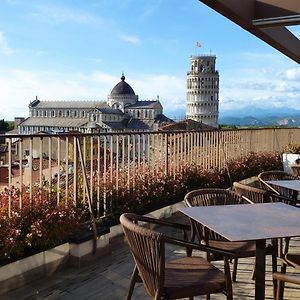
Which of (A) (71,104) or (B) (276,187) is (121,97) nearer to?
(A) (71,104)

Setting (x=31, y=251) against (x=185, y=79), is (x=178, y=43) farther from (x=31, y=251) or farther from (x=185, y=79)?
(x=185, y=79)

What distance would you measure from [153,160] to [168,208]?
657mm

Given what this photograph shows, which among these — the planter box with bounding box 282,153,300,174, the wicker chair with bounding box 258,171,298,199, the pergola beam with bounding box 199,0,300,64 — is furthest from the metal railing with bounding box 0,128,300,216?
the planter box with bounding box 282,153,300,174

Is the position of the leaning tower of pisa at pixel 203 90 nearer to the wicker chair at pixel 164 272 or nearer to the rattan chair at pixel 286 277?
the rattan chair at pixel 286 277

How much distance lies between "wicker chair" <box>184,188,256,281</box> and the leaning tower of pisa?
128 meters

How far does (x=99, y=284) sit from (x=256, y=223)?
1.53m

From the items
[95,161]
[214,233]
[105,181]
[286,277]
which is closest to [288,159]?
[105,181]

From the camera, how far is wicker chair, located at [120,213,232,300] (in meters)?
2.22

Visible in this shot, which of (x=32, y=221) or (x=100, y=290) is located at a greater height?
(x=32, y=221)

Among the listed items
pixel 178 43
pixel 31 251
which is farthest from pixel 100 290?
pixel 178 43

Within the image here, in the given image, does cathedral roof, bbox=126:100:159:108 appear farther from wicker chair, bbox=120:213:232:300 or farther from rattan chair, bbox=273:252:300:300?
wicker chair, bbox=120:213:232:300

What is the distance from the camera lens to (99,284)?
3.52 meters

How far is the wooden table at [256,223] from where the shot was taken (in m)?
2.41

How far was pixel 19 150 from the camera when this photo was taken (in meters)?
3.74
